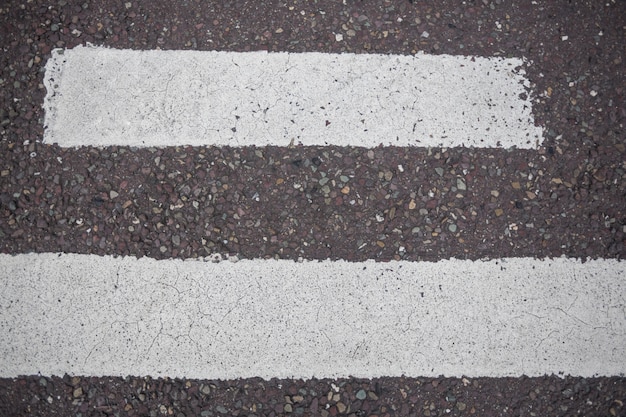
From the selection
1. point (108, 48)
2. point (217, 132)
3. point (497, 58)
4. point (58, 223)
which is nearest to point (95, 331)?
point (58, 223)

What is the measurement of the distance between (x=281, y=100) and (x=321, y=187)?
55 centimetres

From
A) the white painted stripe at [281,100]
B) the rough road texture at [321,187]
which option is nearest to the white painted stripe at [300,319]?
the rough road texture at [321,187]

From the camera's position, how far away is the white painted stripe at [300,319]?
2.51 meters

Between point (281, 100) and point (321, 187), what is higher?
point (281, 100)

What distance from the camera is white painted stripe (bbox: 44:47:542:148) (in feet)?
9.06

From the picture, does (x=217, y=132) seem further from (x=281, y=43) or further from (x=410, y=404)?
(x=410, y=404)

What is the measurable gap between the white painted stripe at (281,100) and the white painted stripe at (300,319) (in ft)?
2.28

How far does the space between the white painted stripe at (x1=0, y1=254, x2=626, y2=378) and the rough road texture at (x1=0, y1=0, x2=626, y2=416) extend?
78 millimetres

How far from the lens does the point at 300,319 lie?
8.37ft

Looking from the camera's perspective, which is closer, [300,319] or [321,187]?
[300,319]

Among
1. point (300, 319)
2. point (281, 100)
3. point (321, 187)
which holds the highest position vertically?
point (281, 100)

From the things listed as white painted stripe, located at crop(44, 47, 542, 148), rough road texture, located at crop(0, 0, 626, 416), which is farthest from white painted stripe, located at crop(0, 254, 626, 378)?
white painted stripe, located at crop(44, 47, 542, 148)

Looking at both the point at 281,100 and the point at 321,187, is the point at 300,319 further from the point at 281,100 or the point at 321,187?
the point at 281,100

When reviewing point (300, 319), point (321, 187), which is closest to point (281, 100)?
point (321, 187)
